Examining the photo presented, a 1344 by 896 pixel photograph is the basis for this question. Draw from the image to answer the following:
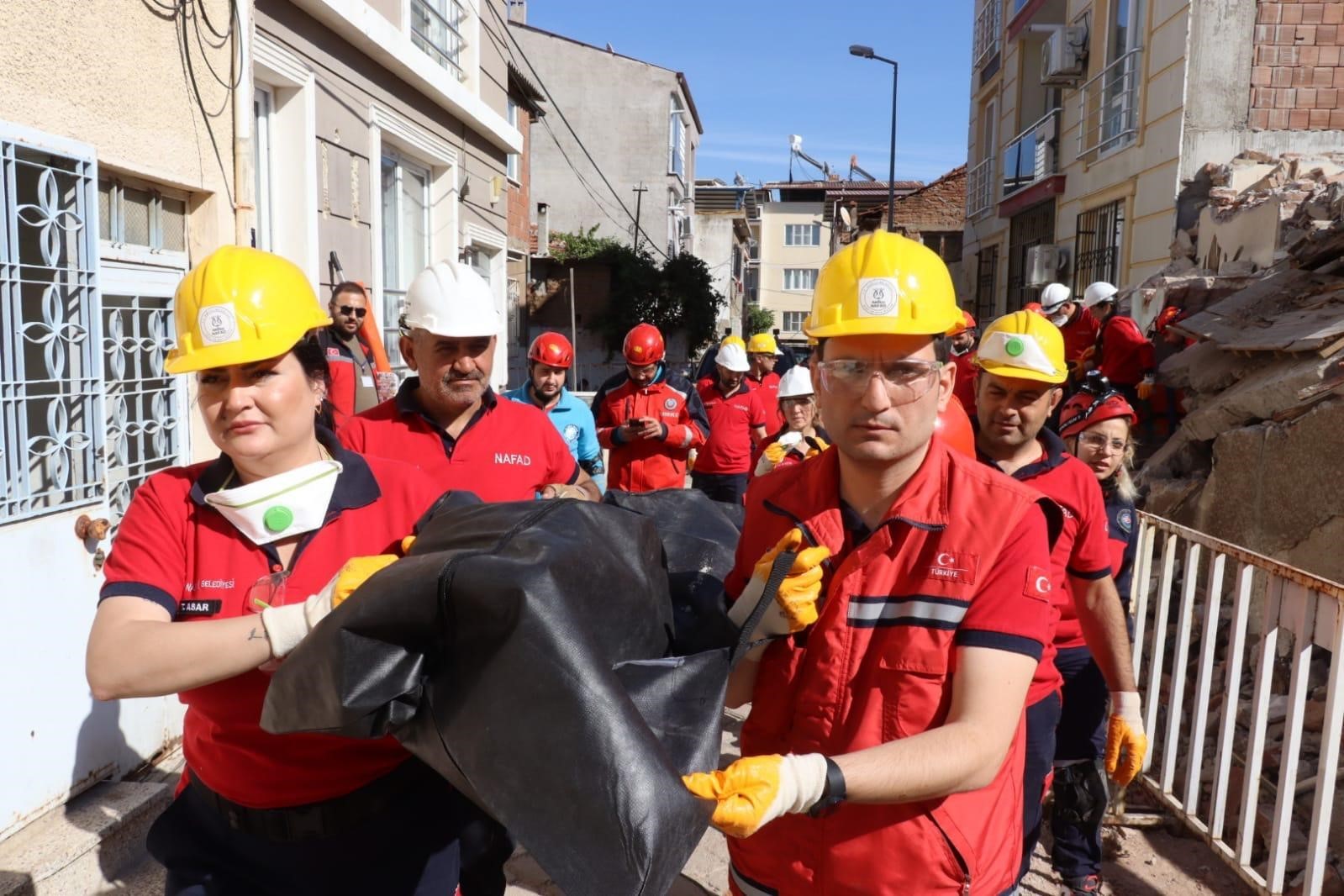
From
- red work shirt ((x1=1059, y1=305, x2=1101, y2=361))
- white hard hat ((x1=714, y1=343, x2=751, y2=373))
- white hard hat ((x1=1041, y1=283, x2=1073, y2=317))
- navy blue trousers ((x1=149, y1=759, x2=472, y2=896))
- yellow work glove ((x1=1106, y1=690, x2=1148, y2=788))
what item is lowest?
yellow work glove ((x1=1106, y1=690, x2=1148, y2=788))

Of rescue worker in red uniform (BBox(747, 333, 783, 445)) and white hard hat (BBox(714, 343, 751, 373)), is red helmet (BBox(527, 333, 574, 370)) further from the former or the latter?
white hard hat (BBox(714, 343, 751, 373))

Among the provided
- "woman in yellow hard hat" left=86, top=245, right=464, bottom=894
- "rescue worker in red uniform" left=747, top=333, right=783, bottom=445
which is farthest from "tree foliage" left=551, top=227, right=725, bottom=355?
"woman in yellow hard hat" left=86, top=245, right=464, bottom=894

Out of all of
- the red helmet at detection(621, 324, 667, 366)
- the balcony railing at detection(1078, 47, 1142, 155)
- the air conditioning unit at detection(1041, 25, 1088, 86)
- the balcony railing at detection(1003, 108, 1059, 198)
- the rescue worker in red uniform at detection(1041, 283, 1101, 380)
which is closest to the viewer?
the red helmet at detection(621, 324, 667, 366)

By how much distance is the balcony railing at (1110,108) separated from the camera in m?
13.4

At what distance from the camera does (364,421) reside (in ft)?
10.9

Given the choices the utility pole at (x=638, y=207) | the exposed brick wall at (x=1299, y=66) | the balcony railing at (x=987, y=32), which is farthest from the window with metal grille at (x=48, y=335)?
the utility pole at (x=638, y=207)

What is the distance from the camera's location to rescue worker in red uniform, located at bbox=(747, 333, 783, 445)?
800 centimetres

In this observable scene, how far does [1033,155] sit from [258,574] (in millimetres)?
19567

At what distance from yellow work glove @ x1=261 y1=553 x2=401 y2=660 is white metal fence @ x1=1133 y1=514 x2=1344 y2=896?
3330 millimetres

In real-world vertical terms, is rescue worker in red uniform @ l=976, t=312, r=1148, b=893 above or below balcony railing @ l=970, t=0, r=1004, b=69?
below

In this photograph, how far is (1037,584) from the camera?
1.78 metres

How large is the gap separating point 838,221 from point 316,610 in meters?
46.6

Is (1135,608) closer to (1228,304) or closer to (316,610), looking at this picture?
(1228,304)

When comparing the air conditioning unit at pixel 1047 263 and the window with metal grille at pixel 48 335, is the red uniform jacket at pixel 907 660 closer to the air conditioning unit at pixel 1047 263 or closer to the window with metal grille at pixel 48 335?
the window with metal grille at pixel 48 335
